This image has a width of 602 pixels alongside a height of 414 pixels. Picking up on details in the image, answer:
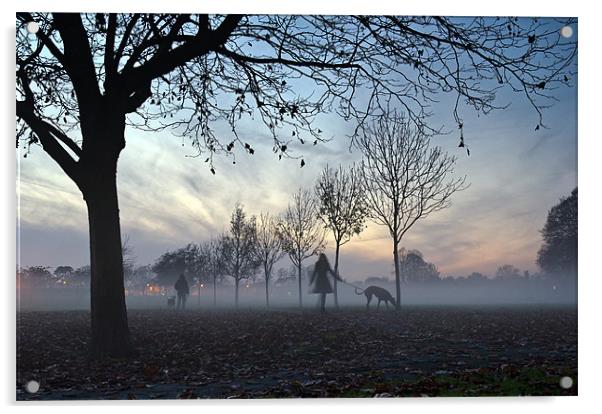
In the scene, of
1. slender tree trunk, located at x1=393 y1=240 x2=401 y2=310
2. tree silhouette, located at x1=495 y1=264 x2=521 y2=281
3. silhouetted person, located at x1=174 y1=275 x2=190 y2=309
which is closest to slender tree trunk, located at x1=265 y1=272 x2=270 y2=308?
silhouetted person, located at x1=174 y1=275 x2=190 y2=309

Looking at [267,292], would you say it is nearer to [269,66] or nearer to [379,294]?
[379,294]

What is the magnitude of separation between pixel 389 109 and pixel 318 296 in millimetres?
3172

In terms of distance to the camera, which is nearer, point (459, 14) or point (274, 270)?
point (459, 14)

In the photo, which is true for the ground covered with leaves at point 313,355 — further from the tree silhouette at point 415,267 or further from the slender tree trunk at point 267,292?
the tree silhouette at point 415,267

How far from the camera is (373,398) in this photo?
6.88 meters

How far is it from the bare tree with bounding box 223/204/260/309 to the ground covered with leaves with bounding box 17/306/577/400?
0.79m

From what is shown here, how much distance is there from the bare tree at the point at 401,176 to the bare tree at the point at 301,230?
39.2 inches

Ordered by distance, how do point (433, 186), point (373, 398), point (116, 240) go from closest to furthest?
point (373, 398), point (116, 240), point (433, 186)

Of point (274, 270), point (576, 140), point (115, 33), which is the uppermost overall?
point (115, 33)

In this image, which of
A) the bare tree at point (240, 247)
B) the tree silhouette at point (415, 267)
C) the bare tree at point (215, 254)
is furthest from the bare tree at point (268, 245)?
the tree silhouette at point (415, 267)

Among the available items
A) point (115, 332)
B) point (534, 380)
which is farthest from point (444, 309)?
point (115, 332)

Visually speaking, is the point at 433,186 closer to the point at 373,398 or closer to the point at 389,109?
the point at 389,109

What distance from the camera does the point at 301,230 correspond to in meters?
8.36

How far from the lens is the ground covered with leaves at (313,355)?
6.88 m
